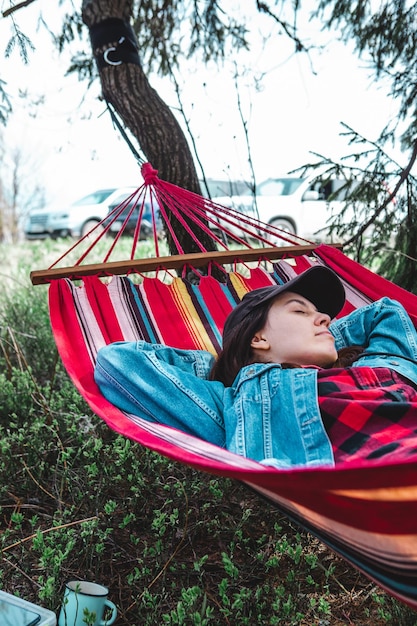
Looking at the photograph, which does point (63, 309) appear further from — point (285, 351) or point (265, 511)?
point (265, 511)

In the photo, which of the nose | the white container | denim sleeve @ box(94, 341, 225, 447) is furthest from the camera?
the nose

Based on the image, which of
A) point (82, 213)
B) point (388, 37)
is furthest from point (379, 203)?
point (82, 213)

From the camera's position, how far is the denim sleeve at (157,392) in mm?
1431

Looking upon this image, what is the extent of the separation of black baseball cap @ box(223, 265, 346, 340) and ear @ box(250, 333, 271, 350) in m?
0.07

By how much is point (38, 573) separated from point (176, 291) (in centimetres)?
98

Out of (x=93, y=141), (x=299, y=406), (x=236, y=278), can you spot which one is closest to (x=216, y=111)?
(x=93, y=141)

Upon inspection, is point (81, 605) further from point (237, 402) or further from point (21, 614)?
point (237, 402)

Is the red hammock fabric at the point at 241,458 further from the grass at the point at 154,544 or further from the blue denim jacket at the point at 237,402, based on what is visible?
the grass at the point at 154,544

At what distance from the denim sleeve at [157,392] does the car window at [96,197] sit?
8.53 m

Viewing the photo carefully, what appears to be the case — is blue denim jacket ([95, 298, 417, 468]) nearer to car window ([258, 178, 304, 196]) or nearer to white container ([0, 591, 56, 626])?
white container ([0, 591, 56, 626])

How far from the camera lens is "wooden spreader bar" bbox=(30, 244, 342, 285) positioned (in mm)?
2008

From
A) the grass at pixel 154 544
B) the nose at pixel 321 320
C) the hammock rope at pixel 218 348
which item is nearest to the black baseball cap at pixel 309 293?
the nose at pixel 321 320

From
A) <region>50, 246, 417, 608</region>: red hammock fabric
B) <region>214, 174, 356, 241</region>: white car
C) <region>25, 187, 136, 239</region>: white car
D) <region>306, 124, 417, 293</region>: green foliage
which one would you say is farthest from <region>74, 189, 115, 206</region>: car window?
<region>50, 246, 417, 608</region>: red hammock fabric

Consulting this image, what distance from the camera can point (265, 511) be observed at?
2066 millimetres
